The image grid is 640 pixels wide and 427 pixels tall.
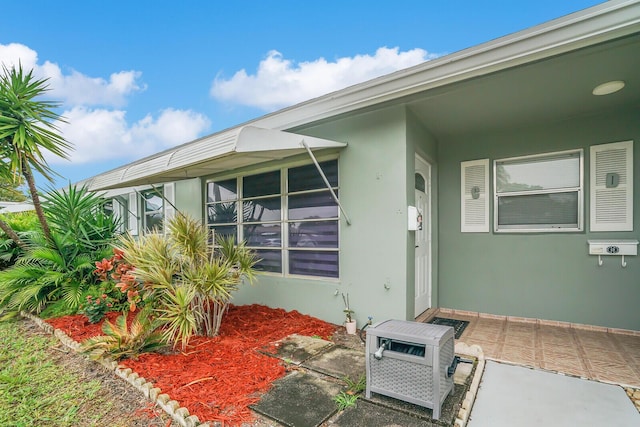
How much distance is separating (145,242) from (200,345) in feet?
5.14

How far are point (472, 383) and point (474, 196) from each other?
3.08 m

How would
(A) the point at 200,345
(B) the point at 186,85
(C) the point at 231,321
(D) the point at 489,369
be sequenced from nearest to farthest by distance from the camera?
(D) the point at 489,369
(A) the point at 200,345
(C) the point at 231,321
(B) the point at 186,85

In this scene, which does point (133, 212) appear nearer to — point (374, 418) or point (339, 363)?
point (339, 363)

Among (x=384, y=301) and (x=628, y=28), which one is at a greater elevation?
(x=628, y=28)

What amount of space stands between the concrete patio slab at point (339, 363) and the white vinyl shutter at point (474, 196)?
9.40 feet

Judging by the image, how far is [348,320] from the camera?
4227mm

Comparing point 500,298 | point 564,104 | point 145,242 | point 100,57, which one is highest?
point 100,57

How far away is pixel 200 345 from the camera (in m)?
3.70

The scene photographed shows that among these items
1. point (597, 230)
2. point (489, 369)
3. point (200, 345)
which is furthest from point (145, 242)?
point (597, 230)

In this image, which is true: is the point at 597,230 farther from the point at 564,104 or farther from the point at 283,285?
the point at 283,285

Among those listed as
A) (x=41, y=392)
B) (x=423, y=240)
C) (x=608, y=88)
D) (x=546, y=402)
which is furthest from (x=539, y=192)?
(x=41, y=392)

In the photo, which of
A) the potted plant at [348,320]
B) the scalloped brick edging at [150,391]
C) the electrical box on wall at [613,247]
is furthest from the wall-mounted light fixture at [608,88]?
the scalloped brick edging at [150,391]

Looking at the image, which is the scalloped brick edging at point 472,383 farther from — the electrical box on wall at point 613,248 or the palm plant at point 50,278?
the palm plant at point 50,278

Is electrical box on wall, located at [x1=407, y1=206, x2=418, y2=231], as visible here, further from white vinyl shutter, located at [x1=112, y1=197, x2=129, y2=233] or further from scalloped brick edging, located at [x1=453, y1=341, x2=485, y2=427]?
white vinyl shutter, located at [x1=112, y1=197, x2=129, y2=233]
